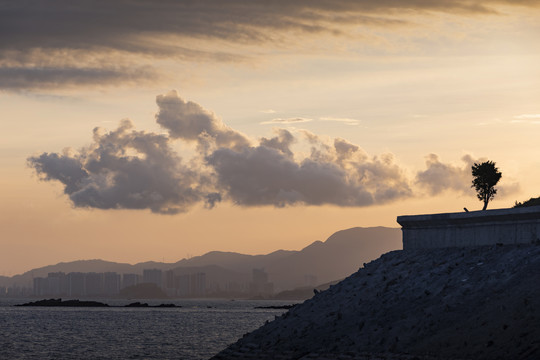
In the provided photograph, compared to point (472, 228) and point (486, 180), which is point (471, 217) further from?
point (486, 180)

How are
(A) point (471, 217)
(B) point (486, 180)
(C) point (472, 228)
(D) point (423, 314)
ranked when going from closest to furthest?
(D) point (423, 314) → (A) point (471, 217) → (C) point (472, 228) → (B) point (486, 180)

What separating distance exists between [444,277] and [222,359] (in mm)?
11338

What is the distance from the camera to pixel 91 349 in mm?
68938

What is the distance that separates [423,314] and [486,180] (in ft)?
59.3

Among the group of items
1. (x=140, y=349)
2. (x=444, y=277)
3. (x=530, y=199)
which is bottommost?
(x=140, y=349)

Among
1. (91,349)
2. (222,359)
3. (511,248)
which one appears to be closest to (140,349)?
(91,349)

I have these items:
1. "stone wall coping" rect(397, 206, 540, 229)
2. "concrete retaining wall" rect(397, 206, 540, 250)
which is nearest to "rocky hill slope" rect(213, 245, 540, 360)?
"concrete retaining wall" rect(397, 206, 540, 250)

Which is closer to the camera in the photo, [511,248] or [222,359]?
[511,248]

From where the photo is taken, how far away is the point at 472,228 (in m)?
37.2

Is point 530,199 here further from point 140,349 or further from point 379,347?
point 140,349

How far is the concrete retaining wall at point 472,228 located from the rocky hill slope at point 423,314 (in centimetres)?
58

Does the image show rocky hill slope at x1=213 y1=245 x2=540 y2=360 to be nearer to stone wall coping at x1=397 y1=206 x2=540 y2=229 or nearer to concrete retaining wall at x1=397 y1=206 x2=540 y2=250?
concrete retaining wall at x1=397 y1=206 x2=540 y2=250

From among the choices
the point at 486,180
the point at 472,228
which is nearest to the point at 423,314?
the point at 472,228

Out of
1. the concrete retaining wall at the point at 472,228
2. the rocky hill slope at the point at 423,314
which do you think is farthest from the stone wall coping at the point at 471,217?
the rocky hill slope at the point at 423,314
